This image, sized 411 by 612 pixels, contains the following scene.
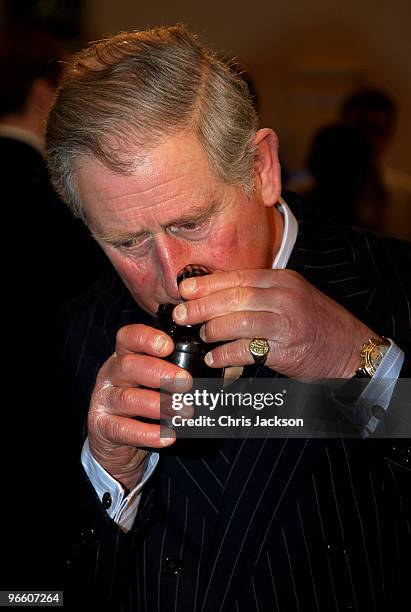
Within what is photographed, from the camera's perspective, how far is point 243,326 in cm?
145

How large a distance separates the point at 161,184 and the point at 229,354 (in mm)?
401

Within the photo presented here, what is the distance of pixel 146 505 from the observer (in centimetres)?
181

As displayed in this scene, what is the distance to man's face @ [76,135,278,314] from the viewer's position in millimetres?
1664

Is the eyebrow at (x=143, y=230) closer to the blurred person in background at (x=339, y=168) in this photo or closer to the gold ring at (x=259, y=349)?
the gold ring at (x=259, y=349)

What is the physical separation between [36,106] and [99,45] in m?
1.27

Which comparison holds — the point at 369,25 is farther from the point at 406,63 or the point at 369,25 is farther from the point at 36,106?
the point at 36,106

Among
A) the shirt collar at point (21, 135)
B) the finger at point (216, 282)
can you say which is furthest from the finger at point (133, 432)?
the shirt collar at point (21, 135)

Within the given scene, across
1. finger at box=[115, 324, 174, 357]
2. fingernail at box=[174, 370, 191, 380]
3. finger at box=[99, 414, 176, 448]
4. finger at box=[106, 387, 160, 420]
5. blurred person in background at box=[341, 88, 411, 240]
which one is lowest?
blurred person in background at box=[341, 88, 411, 240]

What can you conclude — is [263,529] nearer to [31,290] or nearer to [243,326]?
[243,326]

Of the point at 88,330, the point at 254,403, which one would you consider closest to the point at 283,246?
the point at 254,403

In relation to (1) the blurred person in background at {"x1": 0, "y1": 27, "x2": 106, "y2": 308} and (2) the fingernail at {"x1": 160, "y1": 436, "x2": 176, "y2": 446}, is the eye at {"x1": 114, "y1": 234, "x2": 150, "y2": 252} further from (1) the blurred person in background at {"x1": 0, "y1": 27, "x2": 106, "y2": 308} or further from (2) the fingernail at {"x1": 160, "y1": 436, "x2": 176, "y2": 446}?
(1) the blurred person in background at {"x1": 0, "y1": 27, "x2": 106, "y2": 308}

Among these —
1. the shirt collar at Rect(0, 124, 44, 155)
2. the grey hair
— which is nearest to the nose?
the grey hair

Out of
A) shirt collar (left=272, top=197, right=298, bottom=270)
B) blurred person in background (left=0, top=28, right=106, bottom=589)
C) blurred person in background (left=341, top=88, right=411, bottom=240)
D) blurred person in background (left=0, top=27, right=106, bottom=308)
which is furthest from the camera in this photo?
blurred person in background (left=341, top=88, right=411, bottom=240)

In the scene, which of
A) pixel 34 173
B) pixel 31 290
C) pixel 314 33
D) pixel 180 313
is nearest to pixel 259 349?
pixel 180 313
